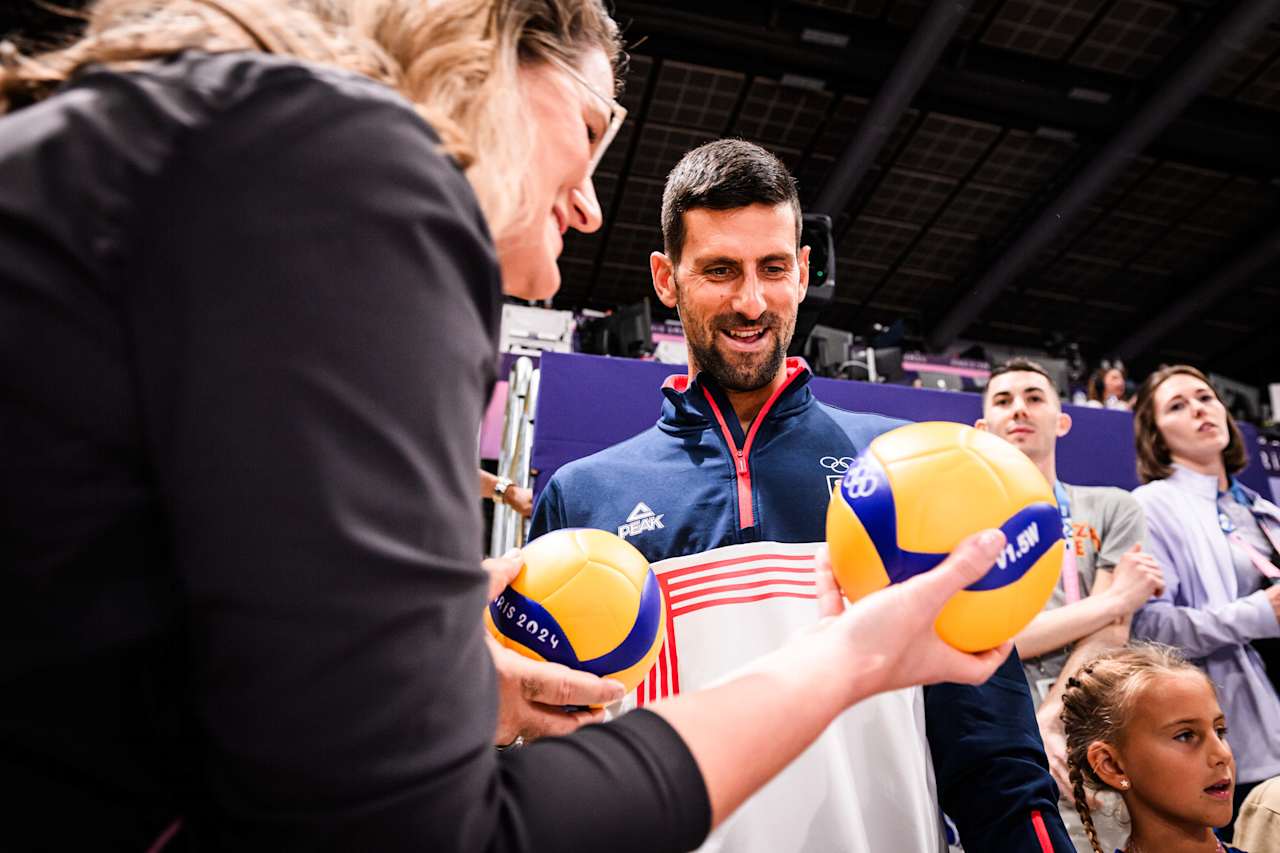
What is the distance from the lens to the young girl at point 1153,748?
2.35 m

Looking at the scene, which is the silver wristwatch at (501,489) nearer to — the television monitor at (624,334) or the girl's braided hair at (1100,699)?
the girl's braided hair at (1100,699)

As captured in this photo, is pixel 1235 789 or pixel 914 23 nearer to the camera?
pixel 1235 789

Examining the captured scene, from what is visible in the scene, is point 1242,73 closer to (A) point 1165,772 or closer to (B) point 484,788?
(A) point 1165,772

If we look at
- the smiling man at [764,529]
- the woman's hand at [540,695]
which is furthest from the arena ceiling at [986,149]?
the woman's hand at [540,695]

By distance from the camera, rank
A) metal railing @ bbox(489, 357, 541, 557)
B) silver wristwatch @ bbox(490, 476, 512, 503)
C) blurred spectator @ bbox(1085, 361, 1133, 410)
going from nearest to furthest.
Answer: silver wristwatch @ bbox(490, 476, 512, 503) → metal railing @ bbox(489, 357, 541, 557) → blurred spectator @ bbox(1085, 361, 1133, 410)

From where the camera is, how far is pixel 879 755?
1439mm

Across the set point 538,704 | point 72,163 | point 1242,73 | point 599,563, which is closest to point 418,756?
point 72,163

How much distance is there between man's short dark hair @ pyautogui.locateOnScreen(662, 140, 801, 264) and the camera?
1936 millimetres

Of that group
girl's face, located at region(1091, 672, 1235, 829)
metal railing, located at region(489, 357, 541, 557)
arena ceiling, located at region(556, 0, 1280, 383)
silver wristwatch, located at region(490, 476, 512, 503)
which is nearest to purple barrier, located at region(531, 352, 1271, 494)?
metal railing, located at region(489, 357, 541, 557)

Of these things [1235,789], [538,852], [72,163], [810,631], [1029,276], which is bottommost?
[1235,789]

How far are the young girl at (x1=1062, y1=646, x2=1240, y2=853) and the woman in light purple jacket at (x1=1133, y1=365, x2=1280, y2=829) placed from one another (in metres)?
0.44

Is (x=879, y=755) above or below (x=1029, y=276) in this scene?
below

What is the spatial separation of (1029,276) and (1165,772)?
1033 cm

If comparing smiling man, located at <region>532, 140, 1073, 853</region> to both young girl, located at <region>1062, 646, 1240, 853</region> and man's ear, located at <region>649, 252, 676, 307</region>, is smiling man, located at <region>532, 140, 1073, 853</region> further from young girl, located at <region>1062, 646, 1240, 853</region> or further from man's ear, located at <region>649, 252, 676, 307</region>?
young girl, located at <region>1062, 646, 1240, 853</region>
